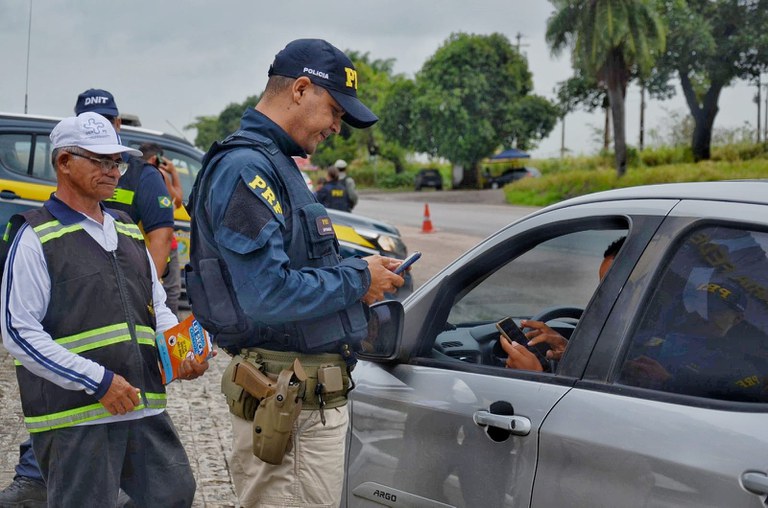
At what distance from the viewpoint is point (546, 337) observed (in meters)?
3.30

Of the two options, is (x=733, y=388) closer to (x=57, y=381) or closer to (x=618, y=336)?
(x=618, y=336)

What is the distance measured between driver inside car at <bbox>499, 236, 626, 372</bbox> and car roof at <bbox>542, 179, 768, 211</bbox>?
6.3 inches

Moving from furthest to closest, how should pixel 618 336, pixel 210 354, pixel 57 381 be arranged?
pixel 210 354 → pixel 57 381 → pixel 618 336

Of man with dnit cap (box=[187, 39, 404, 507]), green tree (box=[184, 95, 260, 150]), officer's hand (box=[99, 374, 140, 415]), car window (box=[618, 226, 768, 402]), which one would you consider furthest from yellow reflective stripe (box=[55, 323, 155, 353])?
green tree (box=[184, 95, 260, 150])

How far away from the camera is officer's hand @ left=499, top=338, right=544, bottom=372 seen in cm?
310

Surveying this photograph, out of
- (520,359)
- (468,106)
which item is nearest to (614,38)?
(468,106)

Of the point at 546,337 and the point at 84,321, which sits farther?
the point at 546,337

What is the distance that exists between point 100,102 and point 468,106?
55639 mm

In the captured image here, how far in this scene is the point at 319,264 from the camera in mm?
2705

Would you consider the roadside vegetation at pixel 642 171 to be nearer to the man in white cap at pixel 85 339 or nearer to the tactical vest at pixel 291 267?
the man in white cap at pixel 85 339

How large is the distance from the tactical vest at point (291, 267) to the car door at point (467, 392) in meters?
0.39

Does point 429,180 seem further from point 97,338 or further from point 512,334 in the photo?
point 97,338

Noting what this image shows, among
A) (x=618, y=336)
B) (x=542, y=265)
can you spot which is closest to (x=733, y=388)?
(x=618, y=336)

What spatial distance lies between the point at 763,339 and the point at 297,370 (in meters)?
1.18
